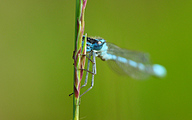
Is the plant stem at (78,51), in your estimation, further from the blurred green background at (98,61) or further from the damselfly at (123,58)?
the blurred green background at (98,61)

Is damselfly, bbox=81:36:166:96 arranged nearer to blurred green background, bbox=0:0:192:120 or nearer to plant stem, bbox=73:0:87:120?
blurred green background, bbox=0:0:192:120

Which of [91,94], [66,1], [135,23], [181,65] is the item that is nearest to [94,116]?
[91,94]

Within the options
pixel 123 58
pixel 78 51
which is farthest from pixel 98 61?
pixel 78 51

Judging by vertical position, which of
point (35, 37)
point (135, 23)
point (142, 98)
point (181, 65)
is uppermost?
point (135, 23)

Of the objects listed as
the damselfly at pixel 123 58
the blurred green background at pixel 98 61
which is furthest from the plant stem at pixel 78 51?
the blurred green background at pixel 98 61

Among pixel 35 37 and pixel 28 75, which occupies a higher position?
pixel 35 37

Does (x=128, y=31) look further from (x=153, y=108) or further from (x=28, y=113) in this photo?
(x=28, y=113)

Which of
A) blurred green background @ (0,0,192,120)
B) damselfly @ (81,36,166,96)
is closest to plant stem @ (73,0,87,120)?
damselfly @ (81,36,166,96)
